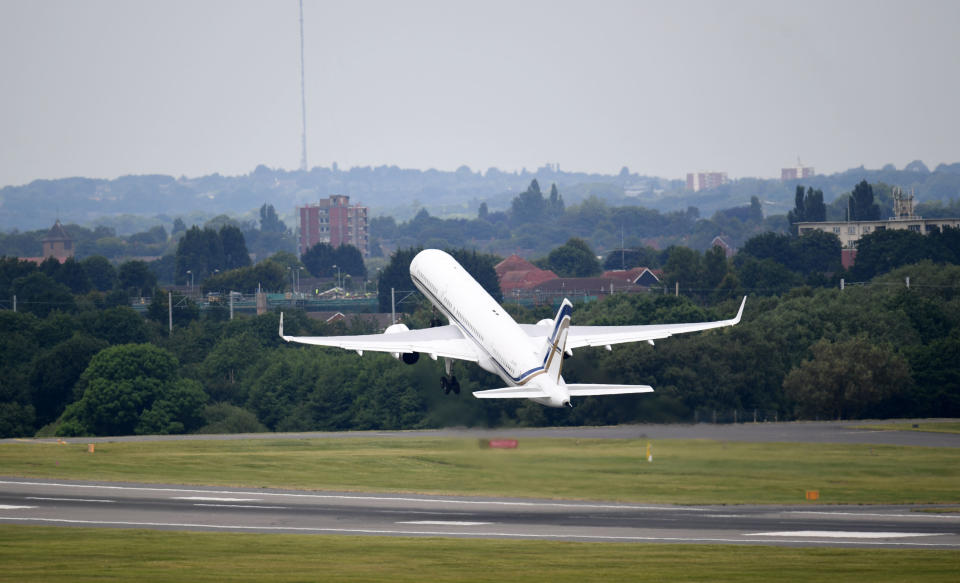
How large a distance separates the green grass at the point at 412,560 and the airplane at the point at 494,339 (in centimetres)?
1543

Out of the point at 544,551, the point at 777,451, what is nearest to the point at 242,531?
the point at 544,551

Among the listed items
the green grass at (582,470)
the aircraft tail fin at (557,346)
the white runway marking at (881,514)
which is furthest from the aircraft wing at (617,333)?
the white runway marking at (881,514)

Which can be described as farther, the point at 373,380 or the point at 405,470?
the point at 373,380

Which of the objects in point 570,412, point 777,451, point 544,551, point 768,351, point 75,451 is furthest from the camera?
point 768,351

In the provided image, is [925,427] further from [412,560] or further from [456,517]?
[412,560]

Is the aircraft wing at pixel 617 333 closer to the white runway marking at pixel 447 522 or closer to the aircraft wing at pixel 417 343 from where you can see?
the aircraft wing at pixel 417 343

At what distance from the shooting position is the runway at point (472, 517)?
60.1m

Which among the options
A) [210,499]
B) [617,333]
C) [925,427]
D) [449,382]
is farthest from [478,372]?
[210,499]

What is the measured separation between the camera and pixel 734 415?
326 feet

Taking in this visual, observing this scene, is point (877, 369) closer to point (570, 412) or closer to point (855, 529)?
point (570, 412)

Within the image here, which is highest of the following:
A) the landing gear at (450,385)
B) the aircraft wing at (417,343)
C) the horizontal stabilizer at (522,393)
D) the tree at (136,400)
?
the aircraft wing at (417,343)

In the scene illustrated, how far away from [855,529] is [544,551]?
14800 millimetres

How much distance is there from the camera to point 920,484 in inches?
2977

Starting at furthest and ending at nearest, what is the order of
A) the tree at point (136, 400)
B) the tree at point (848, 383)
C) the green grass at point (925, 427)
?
the tree at point (136, 400), the tree at point (848, 383), the green grass at point (925, 427)
